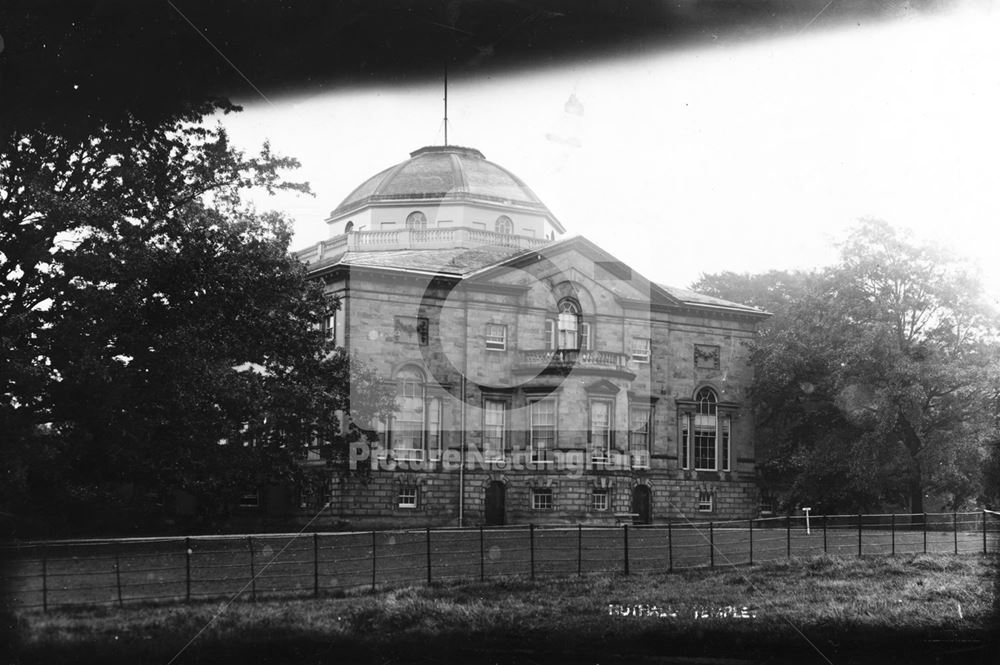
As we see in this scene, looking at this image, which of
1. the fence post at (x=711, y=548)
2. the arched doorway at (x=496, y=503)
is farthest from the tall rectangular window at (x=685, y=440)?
the arched doorway at (x=496, y=503)

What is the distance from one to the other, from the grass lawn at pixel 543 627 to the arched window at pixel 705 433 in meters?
2.63

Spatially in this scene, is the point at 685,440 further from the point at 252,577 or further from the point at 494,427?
the point at 252,577

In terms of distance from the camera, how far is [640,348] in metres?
16.4

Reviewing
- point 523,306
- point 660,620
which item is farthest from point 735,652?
point 523,306

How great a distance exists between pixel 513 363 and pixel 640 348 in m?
2.42

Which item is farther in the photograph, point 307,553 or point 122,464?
point 307,553

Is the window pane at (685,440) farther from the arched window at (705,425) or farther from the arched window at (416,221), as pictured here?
the arched window at (416,221)

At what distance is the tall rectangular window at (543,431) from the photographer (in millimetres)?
16172

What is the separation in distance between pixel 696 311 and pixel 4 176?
9.15 metres

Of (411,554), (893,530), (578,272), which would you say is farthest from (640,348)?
(411,554)

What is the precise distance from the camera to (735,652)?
31.8 ft

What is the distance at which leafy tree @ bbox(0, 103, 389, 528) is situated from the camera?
29.2 ft

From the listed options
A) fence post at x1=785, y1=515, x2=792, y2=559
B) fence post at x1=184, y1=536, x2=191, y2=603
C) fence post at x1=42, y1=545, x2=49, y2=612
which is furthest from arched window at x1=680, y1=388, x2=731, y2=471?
fence post at x1=42, y1=545, x2=49, y2=612

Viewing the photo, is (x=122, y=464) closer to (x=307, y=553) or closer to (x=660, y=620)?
(x=307, y=553)
